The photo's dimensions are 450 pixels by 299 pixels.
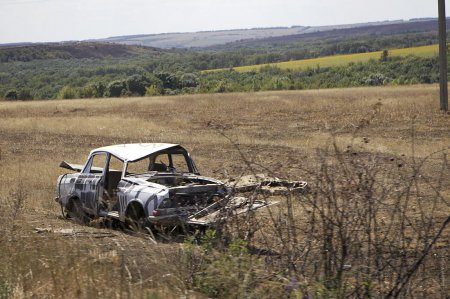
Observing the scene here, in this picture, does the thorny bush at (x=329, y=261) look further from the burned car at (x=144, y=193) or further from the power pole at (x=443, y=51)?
the power pole at (x=443, y=51)

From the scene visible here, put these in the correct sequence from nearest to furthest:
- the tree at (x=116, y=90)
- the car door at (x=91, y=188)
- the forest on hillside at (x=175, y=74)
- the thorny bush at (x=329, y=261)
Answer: the thorny bush at (x=329, y=261), the car door at (x=91, y=188), the tree at (x=116, y=90), the forest on hillside at (x=175, y=74)

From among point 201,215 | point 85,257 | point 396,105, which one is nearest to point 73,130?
point 396,105

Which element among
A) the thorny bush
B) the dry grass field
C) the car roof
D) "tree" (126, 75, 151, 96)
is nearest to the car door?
the car roof

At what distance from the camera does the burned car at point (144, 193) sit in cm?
984

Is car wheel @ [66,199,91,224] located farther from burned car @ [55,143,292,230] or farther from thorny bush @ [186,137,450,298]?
thorny bush @ [186,137,450,298]

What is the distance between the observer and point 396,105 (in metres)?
29.3

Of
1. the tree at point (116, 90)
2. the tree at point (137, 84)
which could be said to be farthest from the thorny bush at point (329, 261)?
the tree at point (137, 84)

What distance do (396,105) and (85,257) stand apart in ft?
81.2

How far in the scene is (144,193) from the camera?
1021 centimetres

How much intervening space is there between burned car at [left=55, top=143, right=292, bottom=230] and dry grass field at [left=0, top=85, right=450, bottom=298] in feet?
1.47

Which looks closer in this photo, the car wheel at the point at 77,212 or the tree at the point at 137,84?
the car wheel at the point at 77,212

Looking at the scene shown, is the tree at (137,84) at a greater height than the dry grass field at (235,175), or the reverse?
the dry grass field at (235,175)

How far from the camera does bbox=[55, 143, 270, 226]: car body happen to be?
387 inches

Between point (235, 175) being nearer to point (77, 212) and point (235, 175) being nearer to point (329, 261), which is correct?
point (77, 212)
